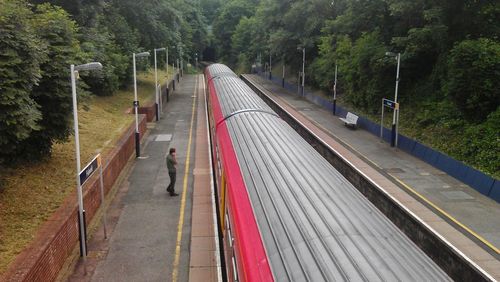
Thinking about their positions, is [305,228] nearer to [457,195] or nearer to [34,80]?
[34,80]

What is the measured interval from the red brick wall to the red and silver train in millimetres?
3672

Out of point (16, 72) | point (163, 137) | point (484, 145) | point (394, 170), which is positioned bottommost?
point (394, 170)

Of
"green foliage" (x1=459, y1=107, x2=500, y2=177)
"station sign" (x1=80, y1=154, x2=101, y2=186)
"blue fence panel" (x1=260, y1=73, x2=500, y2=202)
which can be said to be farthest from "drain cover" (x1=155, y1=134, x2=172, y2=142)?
"green foliage" (x1=459, y1=107, x2=500, y2=177)

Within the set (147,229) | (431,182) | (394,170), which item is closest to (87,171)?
(147,229)

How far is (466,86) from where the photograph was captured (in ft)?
72.3

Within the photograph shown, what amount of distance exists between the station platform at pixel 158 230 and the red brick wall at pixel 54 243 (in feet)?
1.72

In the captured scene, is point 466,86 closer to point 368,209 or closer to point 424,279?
point 368,209

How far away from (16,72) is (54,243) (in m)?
4.46

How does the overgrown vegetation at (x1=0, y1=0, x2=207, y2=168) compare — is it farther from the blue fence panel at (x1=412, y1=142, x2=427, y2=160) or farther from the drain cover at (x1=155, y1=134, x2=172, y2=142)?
the blue fence panel at (x1=412, y1=142, x2=427, y2=160)

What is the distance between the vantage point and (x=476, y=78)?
851 inches

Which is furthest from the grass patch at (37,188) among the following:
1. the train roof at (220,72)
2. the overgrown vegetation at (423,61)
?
the overgrown vegetation at (423,61)

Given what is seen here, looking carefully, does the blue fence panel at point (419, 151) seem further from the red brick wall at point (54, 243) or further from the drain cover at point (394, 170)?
the red brick wall at point (54, 243)

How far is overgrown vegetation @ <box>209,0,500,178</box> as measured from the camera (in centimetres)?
2141

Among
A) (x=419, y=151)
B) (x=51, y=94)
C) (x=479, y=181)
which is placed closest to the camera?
(x=51, y=94)
